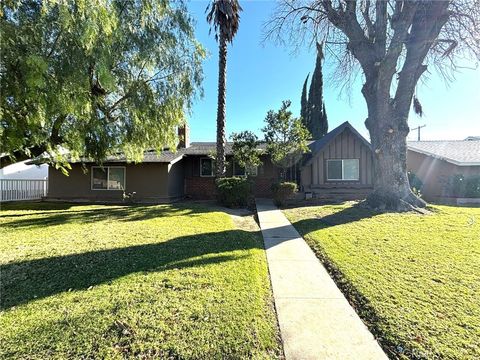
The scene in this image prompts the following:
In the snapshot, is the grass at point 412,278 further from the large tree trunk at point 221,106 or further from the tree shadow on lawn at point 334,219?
the large tree trunk at point 221,106

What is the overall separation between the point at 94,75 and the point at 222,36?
29.8ft

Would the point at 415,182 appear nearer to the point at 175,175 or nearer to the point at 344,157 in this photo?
the point at 344,157

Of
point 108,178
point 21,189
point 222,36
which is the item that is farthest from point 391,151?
point 21,189

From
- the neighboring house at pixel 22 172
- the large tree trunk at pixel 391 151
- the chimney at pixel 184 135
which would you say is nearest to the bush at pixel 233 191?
the large tree trunk at pixel 391 151

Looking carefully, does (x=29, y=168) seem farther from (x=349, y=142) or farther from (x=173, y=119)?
(x=349, y=142)

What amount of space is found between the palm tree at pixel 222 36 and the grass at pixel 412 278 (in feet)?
24.1

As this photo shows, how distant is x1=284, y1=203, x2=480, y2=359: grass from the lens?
2922mm

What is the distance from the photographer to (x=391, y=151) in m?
11.7

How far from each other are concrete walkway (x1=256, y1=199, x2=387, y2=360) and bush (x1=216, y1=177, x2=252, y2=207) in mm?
7899

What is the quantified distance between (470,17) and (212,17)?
11.6 meters

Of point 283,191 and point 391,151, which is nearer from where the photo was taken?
point 391,151

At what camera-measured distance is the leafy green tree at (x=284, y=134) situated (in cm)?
1399

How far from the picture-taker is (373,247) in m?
6.29

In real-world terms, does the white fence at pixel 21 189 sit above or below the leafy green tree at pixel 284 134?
below
